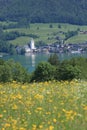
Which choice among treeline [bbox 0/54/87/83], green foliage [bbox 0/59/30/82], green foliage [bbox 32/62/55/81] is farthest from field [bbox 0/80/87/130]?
green foliage [bbox 0/59/30/82]

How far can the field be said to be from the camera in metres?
7.48

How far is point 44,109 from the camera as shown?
8.75 m

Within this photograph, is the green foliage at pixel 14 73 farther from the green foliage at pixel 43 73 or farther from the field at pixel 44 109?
the field at pixel 44 109

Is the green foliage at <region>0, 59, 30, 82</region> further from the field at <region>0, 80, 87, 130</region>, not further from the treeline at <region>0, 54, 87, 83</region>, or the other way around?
the field at <region>0, 80, 87, 130</region>

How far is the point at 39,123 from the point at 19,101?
1.49m

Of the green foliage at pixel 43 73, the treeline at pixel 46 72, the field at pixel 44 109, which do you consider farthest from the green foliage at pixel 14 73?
the field at pixel 44 109

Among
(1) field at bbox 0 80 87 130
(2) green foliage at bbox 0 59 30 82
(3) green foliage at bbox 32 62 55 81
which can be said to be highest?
(1) field at bbox 0 80 87 130

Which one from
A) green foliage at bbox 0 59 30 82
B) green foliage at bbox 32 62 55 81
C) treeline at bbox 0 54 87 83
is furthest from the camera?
green foliage at bbox 0 59 30 82

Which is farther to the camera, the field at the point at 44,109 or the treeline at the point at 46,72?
the treeline at the point at 46,72

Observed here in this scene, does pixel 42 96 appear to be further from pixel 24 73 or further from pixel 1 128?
pixel 24 73

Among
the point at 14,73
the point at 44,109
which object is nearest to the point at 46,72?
the point at 14,73

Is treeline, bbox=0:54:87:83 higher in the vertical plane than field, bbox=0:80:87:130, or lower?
lower

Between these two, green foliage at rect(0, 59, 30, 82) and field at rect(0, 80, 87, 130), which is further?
green foliage at rect(0, 59, 30, 82)

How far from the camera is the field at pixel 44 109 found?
748cm
